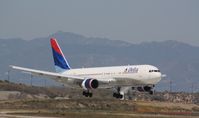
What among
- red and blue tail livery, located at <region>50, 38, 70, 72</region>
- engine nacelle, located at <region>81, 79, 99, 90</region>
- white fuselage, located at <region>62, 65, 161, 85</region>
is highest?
red and blue tail livery, located at <region>50, 38, 70, 72</region>

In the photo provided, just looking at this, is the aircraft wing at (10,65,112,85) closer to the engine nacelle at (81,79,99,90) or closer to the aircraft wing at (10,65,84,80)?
the aircraft wing at (10,65,84,80)

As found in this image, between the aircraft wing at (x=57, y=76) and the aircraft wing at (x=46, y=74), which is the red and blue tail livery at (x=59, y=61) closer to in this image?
the aircraft wing at (x=57, y=76)

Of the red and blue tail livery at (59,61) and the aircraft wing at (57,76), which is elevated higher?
the red and blue tail livery at (59,61)

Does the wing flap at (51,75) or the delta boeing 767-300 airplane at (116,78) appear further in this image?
the wing flap at (51,75)

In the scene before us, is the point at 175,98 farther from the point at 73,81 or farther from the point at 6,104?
the point at 6,104

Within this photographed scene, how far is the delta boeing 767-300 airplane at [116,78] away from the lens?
10956 centimetres

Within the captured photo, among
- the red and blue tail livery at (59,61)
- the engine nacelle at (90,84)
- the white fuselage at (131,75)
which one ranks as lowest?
the engine nacelle at (90,84)

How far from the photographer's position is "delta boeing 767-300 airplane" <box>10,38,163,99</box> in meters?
110

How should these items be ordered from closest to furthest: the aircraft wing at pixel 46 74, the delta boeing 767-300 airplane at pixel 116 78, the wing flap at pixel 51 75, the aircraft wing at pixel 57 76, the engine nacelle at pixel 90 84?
the delta boeing 767-300 airplane at pixel 116 78 < the engine nacelle at pixel 90 84 < the aircraft wing at pixel 57 76 < the wing flap at pixel 51 75 < the aircraft wing at pixel 46 74

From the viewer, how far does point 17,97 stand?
138 m

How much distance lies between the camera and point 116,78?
112 m

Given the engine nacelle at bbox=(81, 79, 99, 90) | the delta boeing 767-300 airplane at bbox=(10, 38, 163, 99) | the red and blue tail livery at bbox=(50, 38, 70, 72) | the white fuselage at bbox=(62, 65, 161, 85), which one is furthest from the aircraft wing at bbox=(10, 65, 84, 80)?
the red and blue tail livery at bbox=(50, 38, 70, 72)

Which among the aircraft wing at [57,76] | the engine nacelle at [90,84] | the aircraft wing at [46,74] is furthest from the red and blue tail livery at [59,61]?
the engine nacelle at [90,84]

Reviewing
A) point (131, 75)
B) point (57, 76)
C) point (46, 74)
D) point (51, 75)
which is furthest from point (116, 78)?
point (46, 74)
